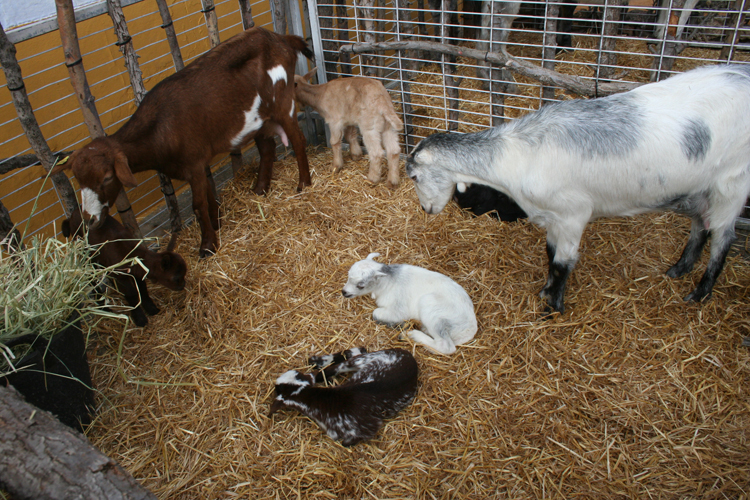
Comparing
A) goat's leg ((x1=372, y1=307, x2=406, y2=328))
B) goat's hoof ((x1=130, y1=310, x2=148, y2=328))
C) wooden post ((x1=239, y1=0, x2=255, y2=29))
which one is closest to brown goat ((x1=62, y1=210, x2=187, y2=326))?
goat's hoof ((x1=130, y1=310, x2=148, y2=328))

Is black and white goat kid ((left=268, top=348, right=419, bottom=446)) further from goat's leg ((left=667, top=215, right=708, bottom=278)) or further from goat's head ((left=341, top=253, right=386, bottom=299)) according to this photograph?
goat's leg ((left=667, top=215, right=708, bottom=278))

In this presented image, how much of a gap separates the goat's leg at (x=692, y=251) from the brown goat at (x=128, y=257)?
145 inches

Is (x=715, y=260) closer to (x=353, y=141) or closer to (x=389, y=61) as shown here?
(x=353, y=141)

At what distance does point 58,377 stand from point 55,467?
1.20 metres

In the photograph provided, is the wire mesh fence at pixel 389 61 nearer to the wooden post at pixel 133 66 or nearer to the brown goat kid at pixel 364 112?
the wooden post at pixel 133 66

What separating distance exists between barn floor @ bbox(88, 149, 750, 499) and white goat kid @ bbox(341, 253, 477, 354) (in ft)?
0.34

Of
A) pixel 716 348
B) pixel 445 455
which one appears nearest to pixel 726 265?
pixel 716 348

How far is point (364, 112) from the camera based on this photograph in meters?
4.66

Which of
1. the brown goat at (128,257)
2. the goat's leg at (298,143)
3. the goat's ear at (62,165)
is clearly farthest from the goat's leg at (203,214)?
the goat's leg at (298,143)

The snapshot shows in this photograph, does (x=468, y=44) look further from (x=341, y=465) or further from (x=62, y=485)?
(x=62, y=485)

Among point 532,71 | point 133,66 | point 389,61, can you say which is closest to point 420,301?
point 532,71

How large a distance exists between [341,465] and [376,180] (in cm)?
299

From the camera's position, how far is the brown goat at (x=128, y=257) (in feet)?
11.2

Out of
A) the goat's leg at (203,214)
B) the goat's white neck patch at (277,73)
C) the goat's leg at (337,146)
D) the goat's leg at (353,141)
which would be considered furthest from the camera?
the goat's leg at (353,141)
